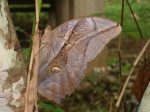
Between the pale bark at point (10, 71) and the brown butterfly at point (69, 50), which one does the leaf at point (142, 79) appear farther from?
the pale bark at point (10, 71)

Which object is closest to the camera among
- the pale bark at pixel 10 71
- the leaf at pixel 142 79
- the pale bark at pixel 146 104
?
the pale bark at pixel 10 71

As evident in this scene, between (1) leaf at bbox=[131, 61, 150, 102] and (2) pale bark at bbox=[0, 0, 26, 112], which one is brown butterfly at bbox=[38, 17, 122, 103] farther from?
(1) leaf at bbox=[131, 61, 150, 102]

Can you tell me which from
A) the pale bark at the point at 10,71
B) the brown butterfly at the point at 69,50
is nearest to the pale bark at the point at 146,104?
the brown butterfly at the point at 69,50

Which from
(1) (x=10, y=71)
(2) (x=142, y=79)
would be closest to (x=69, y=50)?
(1) (x=10, y=71)

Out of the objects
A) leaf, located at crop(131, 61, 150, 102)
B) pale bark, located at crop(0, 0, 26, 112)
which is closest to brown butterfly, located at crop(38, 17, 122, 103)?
pale bark, located at crop(0, 0, 26, 112)

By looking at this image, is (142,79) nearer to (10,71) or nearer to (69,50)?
(69,50)
